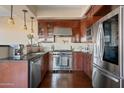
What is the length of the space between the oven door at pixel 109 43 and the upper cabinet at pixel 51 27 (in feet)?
17.5

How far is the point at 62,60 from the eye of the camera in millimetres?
8109

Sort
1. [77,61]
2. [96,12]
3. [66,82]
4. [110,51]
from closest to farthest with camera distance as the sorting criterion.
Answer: [110,51] → [96,12] → [66,82] → [77,61]

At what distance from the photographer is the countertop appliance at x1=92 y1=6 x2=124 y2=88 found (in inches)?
82.8

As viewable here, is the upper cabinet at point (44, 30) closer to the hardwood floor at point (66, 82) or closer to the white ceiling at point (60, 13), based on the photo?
the white ceiling at point (60, 13)

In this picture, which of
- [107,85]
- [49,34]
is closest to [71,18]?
[49,34]

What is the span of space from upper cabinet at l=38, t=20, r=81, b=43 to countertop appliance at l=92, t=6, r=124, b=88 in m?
5.31

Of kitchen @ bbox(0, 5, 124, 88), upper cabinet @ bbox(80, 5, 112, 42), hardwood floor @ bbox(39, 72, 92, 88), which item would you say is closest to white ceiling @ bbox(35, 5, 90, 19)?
kitchen @ bbox(0, 5, 124, 88)

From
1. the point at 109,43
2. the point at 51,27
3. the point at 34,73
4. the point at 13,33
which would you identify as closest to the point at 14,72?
the point at 34,73

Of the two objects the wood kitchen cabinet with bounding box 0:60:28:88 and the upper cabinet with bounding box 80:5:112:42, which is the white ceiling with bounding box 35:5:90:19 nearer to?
the upper cabinet with bounding box 80:5:112:42

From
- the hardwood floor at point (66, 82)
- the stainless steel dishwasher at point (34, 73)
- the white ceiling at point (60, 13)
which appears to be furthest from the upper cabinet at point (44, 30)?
the stainless steel dishwasher at point (34, 73)

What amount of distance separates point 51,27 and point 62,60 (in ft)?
4.99

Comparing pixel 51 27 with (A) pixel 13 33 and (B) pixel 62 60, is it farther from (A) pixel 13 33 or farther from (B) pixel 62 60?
(A) pixel 13 33

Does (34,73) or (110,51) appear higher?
(110,51)

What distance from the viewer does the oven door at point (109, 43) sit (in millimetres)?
2196
